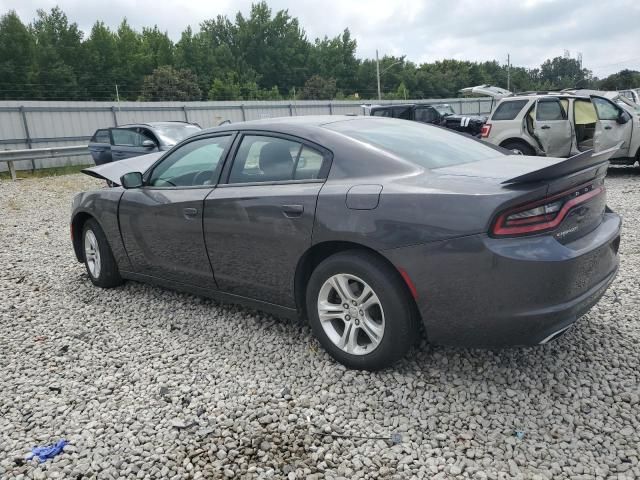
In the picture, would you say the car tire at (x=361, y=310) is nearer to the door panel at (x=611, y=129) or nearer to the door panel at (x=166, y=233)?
the door panel at (x=166, y=233)

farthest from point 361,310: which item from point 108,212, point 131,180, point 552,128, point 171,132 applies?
point 171,132

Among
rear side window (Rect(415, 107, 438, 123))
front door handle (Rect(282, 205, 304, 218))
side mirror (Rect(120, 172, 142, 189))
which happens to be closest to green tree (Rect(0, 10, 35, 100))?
rear side window (Rect(415, 107, 438, 123))

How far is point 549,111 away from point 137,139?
9379 mm

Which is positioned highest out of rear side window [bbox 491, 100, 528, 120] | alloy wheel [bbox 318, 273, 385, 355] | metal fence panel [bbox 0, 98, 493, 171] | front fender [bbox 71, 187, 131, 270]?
metal fence panel [bbox 0, 98, 493, 171]

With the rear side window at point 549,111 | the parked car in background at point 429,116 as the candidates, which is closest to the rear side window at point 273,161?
the rear side window at point 549,111

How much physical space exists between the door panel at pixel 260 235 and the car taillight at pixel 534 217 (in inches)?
42.0

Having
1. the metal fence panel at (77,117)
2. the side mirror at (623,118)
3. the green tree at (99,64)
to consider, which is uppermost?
the green tree at (99,64)

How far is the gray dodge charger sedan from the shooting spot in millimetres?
2471

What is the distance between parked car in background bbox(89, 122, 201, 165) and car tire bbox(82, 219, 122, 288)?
6.86 meters

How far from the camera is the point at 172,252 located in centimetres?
394

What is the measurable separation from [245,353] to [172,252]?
1038 millimetres

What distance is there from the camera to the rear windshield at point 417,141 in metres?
3.11

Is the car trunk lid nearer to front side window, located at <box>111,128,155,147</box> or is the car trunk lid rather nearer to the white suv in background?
the white suv in background

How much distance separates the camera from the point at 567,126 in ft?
32.6
